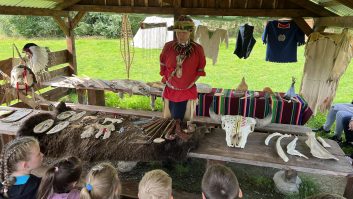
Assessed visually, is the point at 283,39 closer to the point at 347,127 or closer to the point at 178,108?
the point at 347,127

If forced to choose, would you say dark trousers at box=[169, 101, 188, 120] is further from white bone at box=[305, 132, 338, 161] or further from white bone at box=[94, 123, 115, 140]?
white bone at box=[305, 132, 338, 161]

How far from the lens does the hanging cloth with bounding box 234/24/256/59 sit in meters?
5.88

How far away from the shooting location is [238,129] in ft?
8.54

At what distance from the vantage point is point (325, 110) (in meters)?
5.44

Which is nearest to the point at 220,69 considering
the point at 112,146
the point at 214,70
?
the point at 214,70

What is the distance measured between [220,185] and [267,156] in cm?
100

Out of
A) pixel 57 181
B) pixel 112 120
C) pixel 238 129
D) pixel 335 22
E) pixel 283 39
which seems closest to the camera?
pixel 57 181

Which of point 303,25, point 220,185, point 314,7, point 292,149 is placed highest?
point 314,7

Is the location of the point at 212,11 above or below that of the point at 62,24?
above

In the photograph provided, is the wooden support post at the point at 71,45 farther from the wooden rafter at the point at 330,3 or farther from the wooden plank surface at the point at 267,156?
the wooden rafter at the point at 330,3

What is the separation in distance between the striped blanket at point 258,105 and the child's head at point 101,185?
3211 millimetres

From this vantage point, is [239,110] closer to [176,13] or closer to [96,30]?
[176,13]

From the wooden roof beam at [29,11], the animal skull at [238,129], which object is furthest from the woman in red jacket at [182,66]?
the wooden roof beam at [29,11]

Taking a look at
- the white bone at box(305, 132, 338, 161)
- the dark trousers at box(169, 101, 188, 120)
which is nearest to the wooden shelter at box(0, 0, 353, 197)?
the white bone at box(305, 132, 338, 161)
